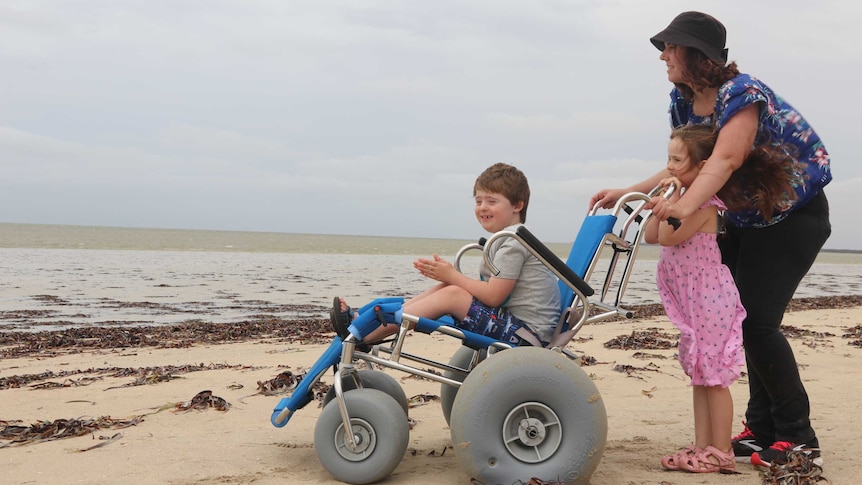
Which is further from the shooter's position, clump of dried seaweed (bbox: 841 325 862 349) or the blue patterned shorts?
clump of dried seaweed (bbox: 841 325 862 349)

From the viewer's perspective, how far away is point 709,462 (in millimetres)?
3453

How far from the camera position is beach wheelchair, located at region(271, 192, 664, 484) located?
3.03m

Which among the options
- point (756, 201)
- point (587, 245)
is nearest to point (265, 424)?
point (587, 245)

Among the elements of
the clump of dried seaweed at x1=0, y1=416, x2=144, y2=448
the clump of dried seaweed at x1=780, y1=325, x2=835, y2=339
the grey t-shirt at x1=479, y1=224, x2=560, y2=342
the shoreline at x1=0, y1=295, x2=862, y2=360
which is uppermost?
the grey t-shirt at x1=479, y1=224, x2=560, y2=342

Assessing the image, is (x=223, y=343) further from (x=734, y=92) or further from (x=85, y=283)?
(x=85, y=283)

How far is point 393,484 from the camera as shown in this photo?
326 centimetres

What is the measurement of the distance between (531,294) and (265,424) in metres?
1.92

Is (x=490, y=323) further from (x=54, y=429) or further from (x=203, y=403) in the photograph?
(x=54, y=429)

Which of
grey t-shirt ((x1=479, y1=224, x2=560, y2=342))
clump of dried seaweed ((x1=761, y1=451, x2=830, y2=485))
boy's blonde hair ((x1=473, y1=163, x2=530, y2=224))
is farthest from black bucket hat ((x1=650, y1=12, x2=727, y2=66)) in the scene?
clump of dried seaweed ((x1=761, y1=451, x2=830, y2=485))

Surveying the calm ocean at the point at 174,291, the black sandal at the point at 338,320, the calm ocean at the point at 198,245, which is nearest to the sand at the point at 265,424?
the black sandal at the point at 338,320

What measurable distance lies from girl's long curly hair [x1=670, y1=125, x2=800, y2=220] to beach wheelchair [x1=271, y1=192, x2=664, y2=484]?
37 centimetres

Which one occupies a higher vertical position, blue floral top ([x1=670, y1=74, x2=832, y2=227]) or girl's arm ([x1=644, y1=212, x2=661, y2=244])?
blue floral top ([x1=670, y1=74, x2=832, y2=227])

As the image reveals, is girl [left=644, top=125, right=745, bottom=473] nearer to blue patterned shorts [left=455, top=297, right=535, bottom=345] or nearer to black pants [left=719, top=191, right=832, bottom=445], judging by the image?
black pants [left=719, top=191, right=832, bottom=445]

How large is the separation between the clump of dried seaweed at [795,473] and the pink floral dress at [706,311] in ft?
1.40
